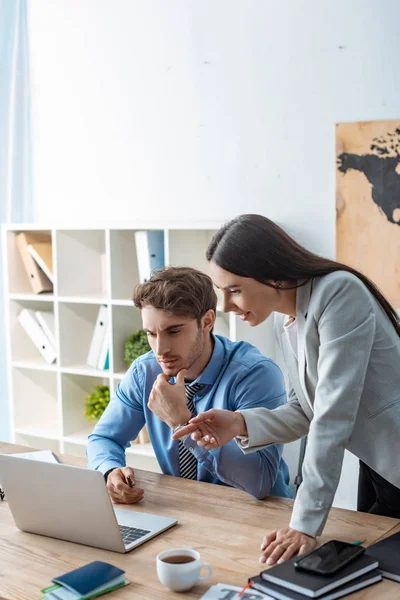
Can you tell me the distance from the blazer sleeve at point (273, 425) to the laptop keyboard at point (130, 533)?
0.98 ft

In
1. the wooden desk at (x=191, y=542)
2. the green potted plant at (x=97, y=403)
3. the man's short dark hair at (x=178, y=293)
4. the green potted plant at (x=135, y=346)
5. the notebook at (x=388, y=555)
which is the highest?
the man's short dark hair at (x=178, y=293)

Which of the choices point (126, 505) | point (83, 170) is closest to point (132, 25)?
point (83, 170)

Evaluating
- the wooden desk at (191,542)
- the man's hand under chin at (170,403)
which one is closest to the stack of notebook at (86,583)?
the wooden desk at (191,542)

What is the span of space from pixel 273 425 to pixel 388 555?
1.38 ft

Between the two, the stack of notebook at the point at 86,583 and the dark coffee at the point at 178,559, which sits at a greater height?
the dark coffee at the point at 178,559

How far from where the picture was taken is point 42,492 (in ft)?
5.49

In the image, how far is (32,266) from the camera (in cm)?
371

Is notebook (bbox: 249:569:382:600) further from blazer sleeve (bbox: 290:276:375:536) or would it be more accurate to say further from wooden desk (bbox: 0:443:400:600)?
blazer sleeve (bbox: 290:276:375:536)

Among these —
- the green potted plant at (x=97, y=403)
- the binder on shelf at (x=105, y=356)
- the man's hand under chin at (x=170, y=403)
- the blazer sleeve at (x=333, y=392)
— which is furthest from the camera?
the green potted plant at (x=97, y=403)

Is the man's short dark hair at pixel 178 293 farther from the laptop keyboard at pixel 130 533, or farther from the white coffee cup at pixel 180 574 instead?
the white coffee cup at pixel 180 574

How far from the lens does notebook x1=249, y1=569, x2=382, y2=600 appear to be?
4.28ft

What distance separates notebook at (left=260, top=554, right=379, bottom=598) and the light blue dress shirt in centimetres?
50

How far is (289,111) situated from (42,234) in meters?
1.36

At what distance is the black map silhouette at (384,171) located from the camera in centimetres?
292
